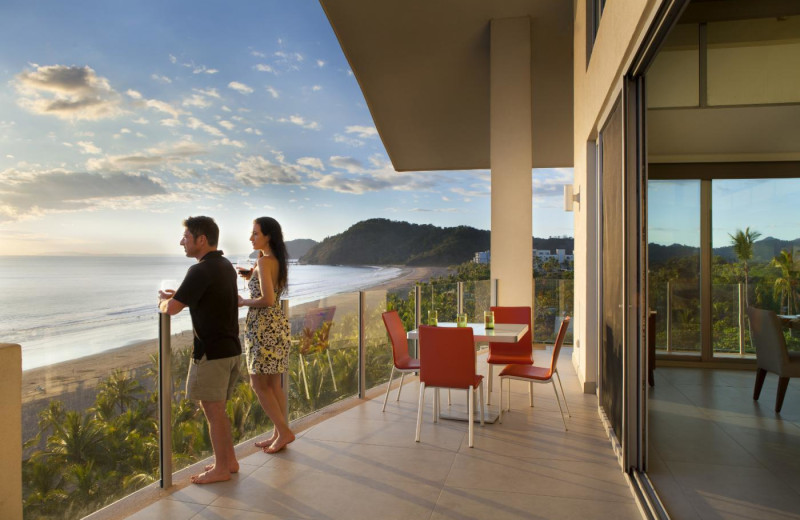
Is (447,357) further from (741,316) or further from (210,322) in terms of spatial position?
(741,316)

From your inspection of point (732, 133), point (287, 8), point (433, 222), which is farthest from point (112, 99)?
point (732, 133)

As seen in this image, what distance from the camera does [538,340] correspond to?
970 centimetres

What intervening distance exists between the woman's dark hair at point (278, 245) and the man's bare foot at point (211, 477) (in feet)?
3.97

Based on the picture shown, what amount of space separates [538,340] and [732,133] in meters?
Answer: 4.24

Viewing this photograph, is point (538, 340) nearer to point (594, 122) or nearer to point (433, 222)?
point (594, 122)

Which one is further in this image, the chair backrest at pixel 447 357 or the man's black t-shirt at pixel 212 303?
the chair backrest at pixel 447 357

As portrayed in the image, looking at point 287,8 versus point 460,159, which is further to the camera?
point 287,8

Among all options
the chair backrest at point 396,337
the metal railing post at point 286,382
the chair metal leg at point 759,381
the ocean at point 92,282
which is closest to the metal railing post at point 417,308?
the chair backrest at point 396,337

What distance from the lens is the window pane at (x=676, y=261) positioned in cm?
759

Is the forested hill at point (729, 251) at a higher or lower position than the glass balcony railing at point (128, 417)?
higher

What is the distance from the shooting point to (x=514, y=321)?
6.38 metres

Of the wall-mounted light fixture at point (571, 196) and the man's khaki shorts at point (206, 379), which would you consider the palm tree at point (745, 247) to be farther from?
the man's khaki shorts at point (206, 379)

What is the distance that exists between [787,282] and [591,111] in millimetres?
3184

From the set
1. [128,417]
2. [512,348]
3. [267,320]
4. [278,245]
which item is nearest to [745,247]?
[512,348]
